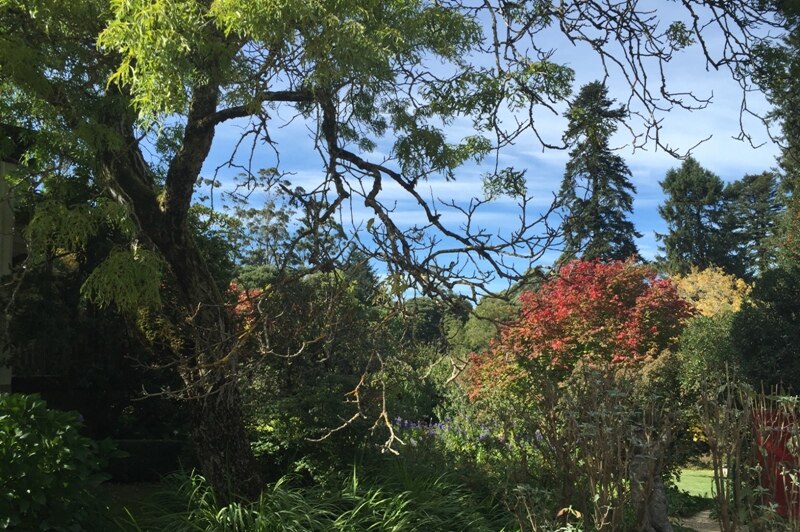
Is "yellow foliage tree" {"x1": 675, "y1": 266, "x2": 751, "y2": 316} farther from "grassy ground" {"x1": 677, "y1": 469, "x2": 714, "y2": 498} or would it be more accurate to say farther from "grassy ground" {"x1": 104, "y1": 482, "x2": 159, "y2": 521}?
"grassy ground" {"x1": 104, "y1": 482, "x2": 159, "y2": 521}

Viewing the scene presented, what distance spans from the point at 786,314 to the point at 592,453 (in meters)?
8.02

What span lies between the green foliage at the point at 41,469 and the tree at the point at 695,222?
34.5 metres

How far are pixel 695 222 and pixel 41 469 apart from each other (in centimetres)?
3746

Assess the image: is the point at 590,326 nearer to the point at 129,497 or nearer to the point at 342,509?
the point at 342,509

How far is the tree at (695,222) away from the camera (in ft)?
121

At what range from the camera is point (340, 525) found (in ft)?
19.7

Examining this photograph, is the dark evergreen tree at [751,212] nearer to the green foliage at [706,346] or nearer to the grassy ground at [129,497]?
the green foliage at [706,346]

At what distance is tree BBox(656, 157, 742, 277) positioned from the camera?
36.9 m

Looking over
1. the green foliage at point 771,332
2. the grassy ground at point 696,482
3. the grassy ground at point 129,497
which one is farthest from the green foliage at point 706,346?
the grassy ground at point 129,497

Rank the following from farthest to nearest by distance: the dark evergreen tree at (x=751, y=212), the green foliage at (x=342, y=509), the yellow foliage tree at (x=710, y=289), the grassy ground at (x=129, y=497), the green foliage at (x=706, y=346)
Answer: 1. the dark evergreen tree at (x=751, y=212)
2. the yellow foliage tree at (x=710, y=289)
3. the green foliage at (x=706, y=346)
4. the grassy ground at (x=129, y=497)
5. the green foliage at (x=342, y=509)

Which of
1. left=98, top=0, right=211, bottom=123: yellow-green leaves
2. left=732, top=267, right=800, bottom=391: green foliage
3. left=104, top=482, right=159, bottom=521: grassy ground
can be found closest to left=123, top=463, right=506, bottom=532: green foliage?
left=104, top=482, right=159, bottom=521: grassy ground

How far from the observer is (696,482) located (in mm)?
12031

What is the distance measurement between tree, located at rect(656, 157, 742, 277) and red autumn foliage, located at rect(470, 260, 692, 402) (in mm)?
24972

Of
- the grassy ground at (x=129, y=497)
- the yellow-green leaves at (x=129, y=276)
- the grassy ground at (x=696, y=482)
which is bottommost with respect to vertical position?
the grassy ground at (x=696, y=482)
